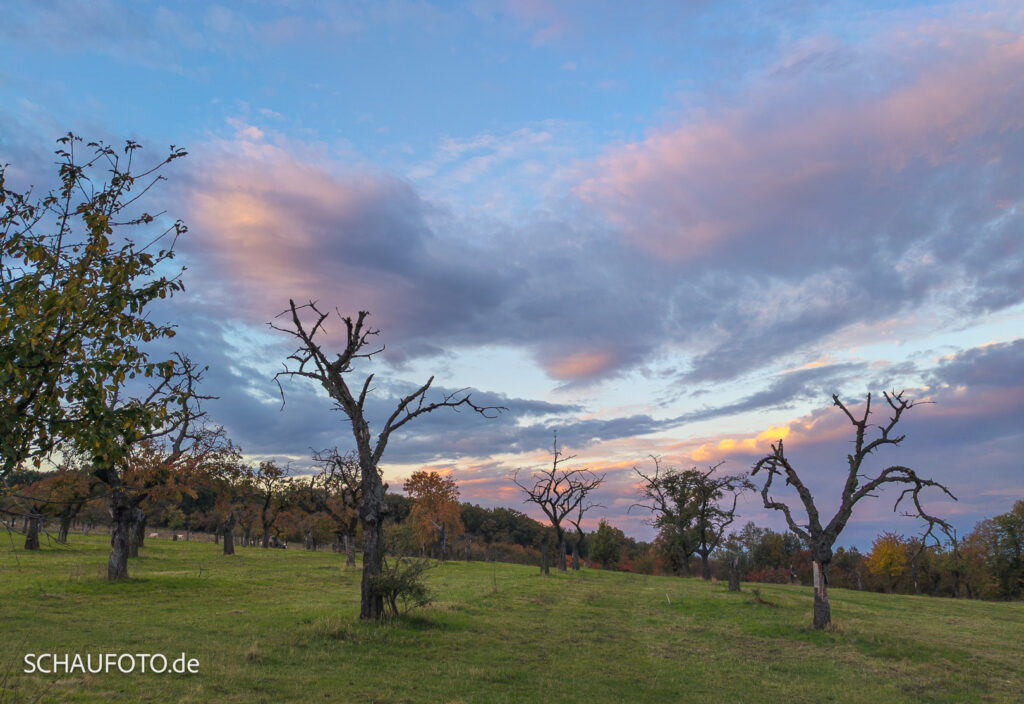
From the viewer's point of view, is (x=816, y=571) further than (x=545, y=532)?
No

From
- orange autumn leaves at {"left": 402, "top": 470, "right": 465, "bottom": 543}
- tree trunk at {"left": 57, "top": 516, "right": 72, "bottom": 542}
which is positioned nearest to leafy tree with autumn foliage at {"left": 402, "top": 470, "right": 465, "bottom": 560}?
orange autumn leaves at {"left": 402, "top": 470, "right": 465, "bottom": 543}

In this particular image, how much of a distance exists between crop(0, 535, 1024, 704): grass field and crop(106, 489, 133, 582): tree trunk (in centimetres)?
86

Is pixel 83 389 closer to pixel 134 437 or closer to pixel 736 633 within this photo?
pixel 134 437

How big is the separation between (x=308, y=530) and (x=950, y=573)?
266 feet

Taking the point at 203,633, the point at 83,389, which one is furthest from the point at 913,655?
the point at 83,389

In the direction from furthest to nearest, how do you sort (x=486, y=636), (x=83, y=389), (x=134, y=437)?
(x=486, y=636), (x=134, y=437), (x=83, y=389)

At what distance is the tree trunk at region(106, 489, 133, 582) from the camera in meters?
27.2

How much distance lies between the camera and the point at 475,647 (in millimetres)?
17719

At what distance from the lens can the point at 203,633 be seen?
687 inches

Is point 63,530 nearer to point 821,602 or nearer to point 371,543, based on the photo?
point 371,543

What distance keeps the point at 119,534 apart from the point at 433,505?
4486 centimetres

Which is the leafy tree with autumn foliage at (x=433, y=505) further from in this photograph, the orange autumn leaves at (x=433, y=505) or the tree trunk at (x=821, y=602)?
the tree trunk at (x=821, y=602)

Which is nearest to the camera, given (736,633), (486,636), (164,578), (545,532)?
(486,636)

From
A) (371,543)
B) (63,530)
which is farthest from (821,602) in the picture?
(63,530)
